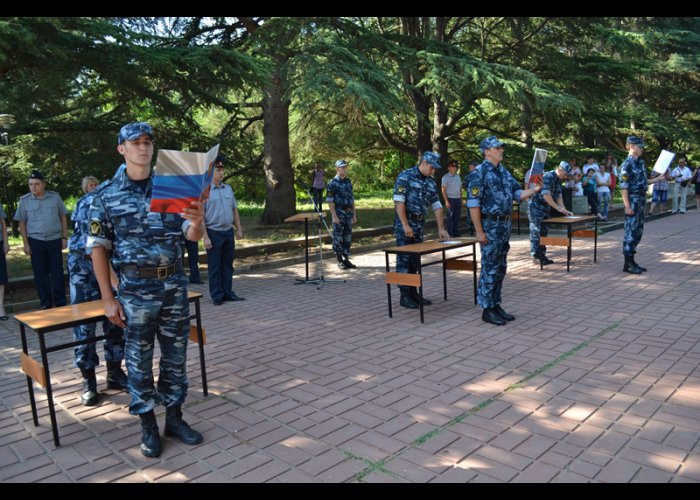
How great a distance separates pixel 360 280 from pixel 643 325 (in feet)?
14.9

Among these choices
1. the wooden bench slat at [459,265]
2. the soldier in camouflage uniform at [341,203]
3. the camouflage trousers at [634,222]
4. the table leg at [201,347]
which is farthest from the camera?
the soldier in camouflage uniform at [341,203]

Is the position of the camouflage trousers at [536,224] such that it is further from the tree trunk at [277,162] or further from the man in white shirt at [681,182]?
the man in white shirt at [681,182]

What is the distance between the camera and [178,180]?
333cm

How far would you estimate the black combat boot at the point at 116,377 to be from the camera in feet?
15.6

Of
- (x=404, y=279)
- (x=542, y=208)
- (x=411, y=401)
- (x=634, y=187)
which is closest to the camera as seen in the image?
(x=411, y=401)

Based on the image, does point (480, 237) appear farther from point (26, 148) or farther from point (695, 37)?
point (695, 37)

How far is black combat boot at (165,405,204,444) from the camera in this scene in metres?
3.72

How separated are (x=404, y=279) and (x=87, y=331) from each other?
3.48 metres

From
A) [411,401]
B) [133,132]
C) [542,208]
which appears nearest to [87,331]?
[133,132]

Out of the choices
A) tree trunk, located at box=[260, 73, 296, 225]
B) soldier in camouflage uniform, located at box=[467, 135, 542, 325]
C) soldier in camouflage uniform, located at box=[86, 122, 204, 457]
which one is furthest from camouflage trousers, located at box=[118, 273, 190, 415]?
tree trunk, located at box=[260, 73, 296, 225]

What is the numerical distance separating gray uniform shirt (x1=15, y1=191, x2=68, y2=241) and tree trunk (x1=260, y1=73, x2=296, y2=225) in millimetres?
7479

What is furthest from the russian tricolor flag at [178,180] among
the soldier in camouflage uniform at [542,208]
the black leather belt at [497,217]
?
the soldier in camouflage uniform at [542,208]

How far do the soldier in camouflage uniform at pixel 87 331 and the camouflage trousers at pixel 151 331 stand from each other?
90 centimetres

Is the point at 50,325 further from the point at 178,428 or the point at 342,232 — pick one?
the point at 342,232
